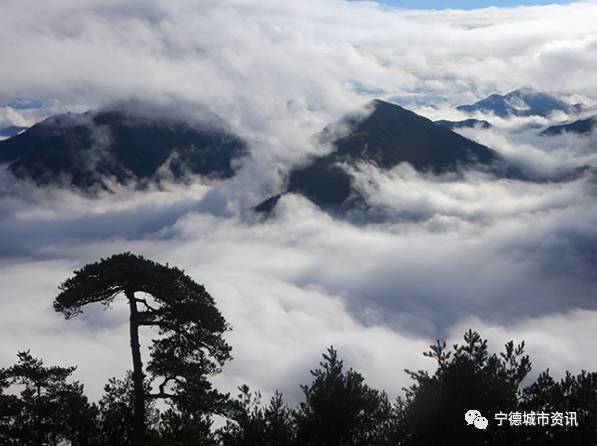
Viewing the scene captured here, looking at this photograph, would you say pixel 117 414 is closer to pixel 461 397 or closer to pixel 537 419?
pixel 461 397

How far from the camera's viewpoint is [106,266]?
35906mm

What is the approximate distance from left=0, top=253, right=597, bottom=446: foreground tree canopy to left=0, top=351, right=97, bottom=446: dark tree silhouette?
0.09 metres

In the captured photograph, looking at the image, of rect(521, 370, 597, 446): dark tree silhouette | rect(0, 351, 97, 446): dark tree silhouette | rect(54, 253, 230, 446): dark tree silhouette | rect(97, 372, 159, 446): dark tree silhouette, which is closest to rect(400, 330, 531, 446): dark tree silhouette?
rect(521, 370, 597, 446): dark tree silhouette

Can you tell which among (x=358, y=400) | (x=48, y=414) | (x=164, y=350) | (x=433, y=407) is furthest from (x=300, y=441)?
(x=48, y=414)

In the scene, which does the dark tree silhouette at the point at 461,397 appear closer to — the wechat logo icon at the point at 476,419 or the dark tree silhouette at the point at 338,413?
the wechat logo icon at the point at 476,419

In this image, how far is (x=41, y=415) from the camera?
131ft

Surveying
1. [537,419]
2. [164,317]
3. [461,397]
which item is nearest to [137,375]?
[164,317]

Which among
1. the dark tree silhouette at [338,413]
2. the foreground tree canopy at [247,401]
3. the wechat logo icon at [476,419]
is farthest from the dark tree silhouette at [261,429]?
the wechat logo icon at [476,419]

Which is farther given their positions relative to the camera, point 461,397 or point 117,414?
point 117,414

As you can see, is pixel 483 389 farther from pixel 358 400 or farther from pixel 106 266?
pixel 106 266

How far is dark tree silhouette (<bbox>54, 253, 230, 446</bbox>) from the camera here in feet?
114

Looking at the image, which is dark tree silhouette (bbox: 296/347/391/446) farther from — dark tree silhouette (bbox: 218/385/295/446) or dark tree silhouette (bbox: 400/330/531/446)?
dark tree silhouette (bbox: 400/330/531/446)

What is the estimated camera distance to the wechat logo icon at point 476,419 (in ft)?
96.0

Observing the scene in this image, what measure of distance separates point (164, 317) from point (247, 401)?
7789mm
